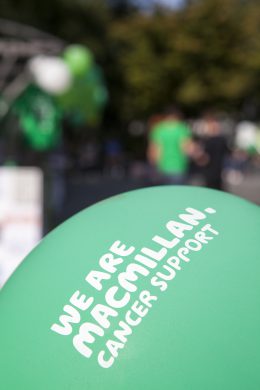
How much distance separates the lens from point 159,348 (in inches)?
83.1

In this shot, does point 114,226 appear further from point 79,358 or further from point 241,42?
point 241,42

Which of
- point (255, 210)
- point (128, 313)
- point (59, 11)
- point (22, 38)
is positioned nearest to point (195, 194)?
point (255, 210)

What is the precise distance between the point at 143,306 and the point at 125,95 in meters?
36.2

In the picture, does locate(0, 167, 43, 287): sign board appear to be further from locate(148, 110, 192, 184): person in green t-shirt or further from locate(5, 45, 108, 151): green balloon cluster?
locate(5, 45, 108, 151): green balloon cluster

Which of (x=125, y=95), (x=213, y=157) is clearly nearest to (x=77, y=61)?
(x=213, y=157)

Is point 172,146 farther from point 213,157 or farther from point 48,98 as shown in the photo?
point 48,98

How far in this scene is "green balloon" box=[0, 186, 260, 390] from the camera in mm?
2105

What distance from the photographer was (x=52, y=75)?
43.4 ft

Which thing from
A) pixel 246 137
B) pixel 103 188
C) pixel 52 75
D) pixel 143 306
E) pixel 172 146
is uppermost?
pixel 143 306

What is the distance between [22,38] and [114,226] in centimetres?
1592

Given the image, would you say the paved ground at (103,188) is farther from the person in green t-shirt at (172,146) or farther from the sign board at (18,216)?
the sign board at (18,216)

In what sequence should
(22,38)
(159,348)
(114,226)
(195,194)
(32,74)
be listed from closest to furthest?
(159,348)
(114,226)
(195,194)
(32,74)
(22,38)

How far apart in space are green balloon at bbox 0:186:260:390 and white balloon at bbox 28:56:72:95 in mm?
10929

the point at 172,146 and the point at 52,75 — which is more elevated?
the point at 52,75
